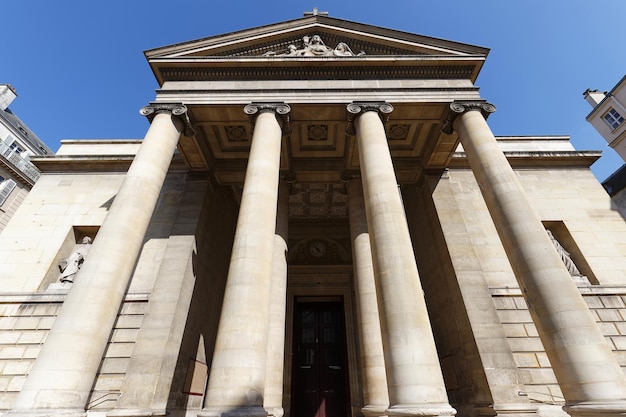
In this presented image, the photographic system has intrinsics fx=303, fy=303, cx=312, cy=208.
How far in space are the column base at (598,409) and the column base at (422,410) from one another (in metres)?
2.89

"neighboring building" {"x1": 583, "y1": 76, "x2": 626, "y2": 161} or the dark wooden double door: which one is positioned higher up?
"neighboring building" {"x1": 583, "y1": 76, "x2": 626, "y2": 161}

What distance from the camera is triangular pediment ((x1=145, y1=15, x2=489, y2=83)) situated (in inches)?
488

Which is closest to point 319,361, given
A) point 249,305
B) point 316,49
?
point 249,305

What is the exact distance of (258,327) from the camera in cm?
716

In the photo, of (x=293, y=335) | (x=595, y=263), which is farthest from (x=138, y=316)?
(x=595, y=263)

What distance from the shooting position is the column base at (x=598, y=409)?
19.4 feet

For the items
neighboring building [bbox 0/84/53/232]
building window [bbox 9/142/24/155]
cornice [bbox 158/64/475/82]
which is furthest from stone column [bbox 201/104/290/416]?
building window [bbox 9/142/24/155]

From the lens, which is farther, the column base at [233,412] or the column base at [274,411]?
the column base at [274,411]

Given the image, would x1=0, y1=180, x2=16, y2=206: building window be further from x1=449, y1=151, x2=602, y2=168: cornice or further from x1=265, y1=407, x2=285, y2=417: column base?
x1=449, y1=151, x2=602, y2=168: cornice

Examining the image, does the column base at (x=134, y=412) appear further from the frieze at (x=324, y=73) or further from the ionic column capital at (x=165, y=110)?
the frieze at (x=324, y=73)

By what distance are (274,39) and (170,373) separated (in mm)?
13609

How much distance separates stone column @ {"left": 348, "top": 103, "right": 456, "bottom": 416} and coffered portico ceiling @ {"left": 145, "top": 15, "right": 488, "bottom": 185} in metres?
3.07

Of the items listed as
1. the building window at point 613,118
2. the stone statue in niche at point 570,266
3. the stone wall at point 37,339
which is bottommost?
the stone wall at point 37,339

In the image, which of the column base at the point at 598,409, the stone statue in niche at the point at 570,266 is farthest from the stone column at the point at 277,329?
the stone statue in niche at the point at 570,266
